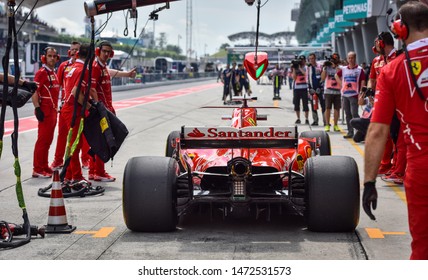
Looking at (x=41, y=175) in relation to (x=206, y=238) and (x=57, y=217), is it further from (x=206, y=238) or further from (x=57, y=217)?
(x=206, y=238)

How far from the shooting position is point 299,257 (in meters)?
6.41

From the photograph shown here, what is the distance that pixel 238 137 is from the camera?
7.79 metres

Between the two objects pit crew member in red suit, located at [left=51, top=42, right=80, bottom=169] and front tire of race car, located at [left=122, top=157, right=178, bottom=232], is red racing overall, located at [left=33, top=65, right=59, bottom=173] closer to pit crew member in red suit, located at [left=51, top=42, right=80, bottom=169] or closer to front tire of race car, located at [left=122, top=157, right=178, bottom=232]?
pit crew member in red suit, located at [left=51, top=42, right=80, bottom=169]

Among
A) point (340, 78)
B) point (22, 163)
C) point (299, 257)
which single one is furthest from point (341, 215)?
point (340, 78)

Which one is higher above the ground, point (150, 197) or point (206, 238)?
point (150, 197)

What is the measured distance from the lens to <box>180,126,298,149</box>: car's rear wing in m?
7.78

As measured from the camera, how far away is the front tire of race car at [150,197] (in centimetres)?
716

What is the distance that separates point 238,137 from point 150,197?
119cm

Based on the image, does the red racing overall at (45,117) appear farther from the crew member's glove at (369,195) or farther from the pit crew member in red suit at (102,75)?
the crew member's glove at (369,195)

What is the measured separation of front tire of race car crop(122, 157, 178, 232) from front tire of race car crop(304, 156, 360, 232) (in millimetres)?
1269

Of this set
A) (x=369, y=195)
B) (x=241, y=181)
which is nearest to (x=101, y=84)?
(x=241, y=181)

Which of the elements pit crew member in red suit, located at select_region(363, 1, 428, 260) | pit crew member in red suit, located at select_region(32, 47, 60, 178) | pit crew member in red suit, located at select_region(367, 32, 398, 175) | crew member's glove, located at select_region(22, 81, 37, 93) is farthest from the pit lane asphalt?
pit crew member in red suit, located at select_region(363, 1, 428, 260)

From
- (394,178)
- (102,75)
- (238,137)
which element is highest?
(102,75)
